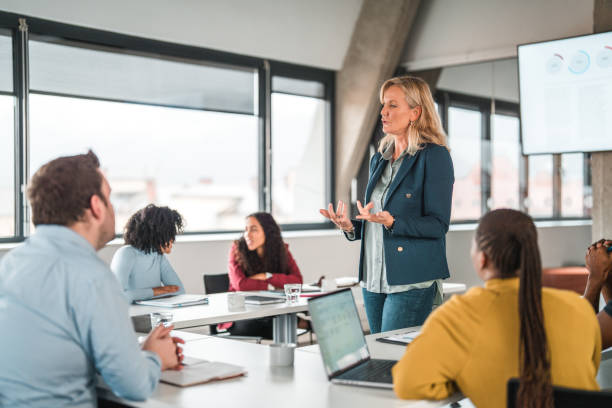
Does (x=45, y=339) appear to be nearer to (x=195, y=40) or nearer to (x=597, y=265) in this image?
(x=597, y=265)

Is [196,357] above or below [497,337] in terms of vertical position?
below

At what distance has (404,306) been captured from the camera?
2754 millimetres

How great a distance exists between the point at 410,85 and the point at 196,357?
139 cm

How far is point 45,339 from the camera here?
1.70 metres

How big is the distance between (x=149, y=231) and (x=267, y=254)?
116 cm

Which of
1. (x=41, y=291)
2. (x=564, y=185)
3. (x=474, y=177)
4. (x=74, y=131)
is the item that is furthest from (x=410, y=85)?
(x=564, y=185)

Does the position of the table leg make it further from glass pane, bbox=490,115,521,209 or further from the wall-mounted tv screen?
glass pane, bbox=490,115,521,209

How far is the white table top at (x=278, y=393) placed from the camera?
1.78 metres

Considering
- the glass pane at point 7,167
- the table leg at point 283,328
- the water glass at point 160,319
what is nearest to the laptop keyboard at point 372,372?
the water glass at point 160,319

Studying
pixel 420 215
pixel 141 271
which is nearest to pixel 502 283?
pixel 420 215

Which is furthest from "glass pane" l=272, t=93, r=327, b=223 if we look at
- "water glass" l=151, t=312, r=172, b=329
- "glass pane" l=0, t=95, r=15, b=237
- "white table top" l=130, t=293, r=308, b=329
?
"water glass" l=151, t=312, r=172, b=329

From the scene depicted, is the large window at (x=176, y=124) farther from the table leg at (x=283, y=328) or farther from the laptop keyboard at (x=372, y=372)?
the laptop keyboard at (x=372, y=372)

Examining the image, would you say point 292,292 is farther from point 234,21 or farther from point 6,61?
point 234,21

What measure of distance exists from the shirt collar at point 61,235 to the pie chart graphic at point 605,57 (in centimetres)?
509
